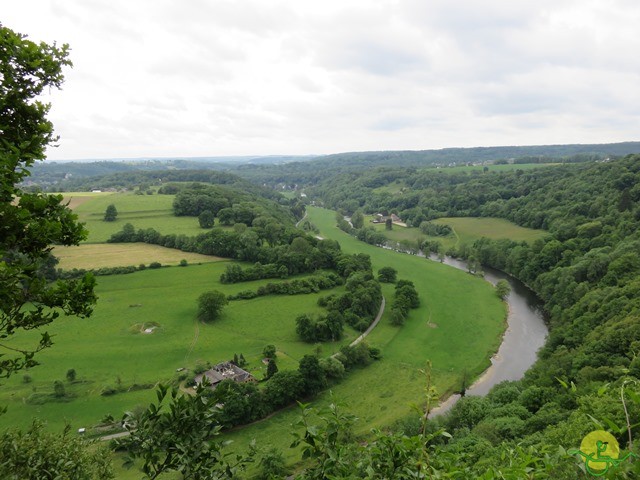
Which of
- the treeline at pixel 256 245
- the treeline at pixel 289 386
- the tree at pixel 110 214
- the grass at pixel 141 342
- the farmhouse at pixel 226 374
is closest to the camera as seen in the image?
the treeline at pixel 289 386

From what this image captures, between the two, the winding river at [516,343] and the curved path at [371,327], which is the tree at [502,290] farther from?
the curved path at [371,327]

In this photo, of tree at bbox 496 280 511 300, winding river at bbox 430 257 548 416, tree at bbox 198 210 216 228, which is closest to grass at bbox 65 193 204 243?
tree at bbox 198 210 216 228

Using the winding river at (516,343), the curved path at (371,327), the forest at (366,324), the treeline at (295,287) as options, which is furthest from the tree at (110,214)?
the winding river at (516,343)

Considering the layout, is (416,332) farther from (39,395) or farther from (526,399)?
(39,395)

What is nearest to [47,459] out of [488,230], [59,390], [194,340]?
[59,390]

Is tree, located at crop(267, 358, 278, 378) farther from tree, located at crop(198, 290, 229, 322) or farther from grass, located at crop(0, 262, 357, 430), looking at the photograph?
tree, located at crop(198, 290, 229, 322)

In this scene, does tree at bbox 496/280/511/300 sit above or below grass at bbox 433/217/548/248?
below

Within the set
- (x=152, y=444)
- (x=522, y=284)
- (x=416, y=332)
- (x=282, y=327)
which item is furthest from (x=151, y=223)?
(x=152, y=444)

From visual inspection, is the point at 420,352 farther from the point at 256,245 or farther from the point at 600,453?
the point at 600,453
